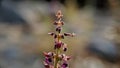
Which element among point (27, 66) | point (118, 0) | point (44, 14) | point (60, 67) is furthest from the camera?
point (44, 14)

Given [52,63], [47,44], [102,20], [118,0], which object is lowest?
[102,20]

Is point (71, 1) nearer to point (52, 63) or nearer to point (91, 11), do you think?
point (91, 11)

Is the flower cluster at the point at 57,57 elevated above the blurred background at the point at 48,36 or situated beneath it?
elevated above

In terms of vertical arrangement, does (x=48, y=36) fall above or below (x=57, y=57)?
below

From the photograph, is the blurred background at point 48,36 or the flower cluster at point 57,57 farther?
the blurred background at point 48,36

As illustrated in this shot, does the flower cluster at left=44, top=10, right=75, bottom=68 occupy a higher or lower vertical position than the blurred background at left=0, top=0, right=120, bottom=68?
higher

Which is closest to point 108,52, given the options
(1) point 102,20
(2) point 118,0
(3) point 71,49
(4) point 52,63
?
(3) point 71,49

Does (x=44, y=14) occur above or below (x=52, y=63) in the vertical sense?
below

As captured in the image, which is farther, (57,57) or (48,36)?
(48,36)
